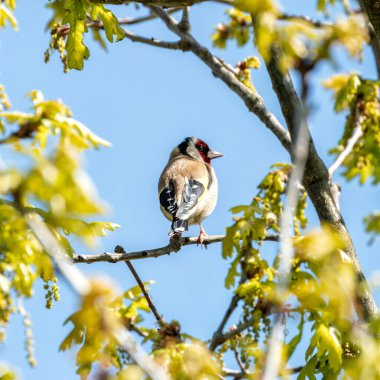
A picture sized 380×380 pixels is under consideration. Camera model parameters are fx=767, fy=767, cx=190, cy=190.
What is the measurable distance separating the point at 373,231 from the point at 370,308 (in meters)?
0.88

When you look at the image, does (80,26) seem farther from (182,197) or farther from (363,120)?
(363,120)

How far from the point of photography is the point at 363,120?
713 centimetres

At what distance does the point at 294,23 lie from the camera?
713 cm

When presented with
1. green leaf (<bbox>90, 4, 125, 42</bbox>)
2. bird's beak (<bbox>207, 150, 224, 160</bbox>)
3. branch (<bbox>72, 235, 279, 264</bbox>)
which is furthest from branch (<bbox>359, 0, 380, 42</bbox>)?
bird's beak (<bbox>207, 150, 224, 160</bbox>)

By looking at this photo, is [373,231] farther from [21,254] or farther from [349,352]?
[21,254]

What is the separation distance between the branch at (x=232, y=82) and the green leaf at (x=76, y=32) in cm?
105

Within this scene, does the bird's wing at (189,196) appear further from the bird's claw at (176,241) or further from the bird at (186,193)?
the bird's claw at (176,241)

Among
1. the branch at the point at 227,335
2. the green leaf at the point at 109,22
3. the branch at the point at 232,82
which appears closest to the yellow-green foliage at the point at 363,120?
the branch at the point at 232,82

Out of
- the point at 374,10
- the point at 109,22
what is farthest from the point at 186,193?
the point at 374,10

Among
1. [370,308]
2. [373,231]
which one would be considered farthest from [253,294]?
[373,231]

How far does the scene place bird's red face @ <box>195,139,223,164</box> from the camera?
29.7 feet

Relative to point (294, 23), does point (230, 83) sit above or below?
below

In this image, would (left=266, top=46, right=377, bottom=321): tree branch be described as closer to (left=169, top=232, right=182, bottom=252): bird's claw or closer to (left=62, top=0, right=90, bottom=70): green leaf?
(left=169, top=232, right=182, bottom=252): bird's claw

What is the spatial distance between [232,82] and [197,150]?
2708 mm
